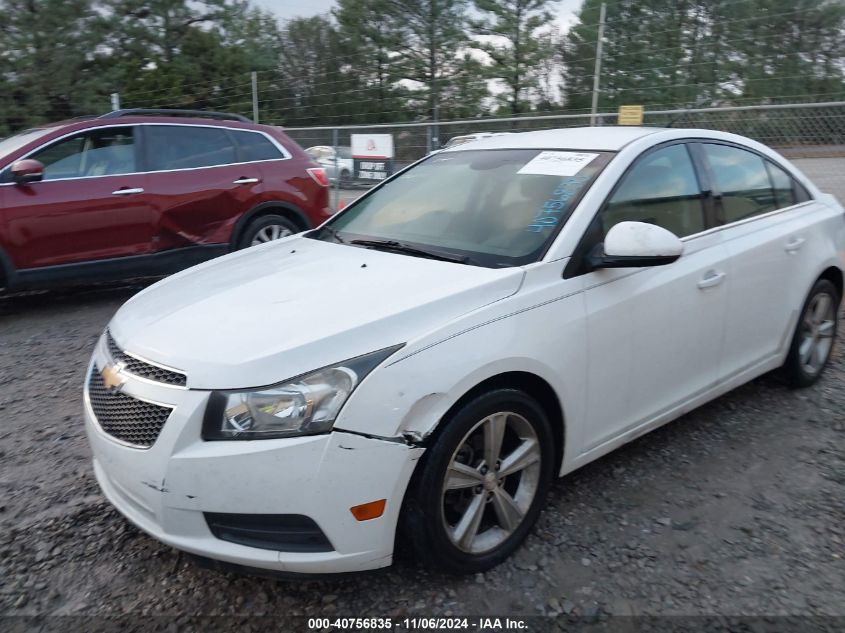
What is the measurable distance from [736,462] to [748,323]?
733mm

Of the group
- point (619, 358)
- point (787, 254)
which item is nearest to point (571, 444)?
point (619, 358)

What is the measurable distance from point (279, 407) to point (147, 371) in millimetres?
557

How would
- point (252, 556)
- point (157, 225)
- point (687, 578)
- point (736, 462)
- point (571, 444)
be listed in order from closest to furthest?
point (252, 556), point (687, 578), point (571, 444), point (736, 462), point (157, 225)

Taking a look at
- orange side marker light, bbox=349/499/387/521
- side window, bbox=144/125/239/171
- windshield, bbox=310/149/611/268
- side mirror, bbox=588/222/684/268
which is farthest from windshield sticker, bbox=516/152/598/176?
side window, bbox=144/125/239/171

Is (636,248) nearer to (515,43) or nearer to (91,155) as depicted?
(91,155)

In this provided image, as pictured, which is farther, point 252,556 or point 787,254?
point 787,254

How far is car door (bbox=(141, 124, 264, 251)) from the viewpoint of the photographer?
256 inches

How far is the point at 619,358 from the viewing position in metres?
3.00

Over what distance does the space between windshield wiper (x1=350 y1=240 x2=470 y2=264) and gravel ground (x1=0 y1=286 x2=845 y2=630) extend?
1165 mm

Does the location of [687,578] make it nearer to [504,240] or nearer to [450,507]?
[450,507]

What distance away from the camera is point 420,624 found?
242 centimetres

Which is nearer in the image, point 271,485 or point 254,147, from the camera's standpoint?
point 271,485

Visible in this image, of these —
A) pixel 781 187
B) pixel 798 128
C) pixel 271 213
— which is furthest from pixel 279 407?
pixel 798 128

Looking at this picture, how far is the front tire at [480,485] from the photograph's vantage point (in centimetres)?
241
